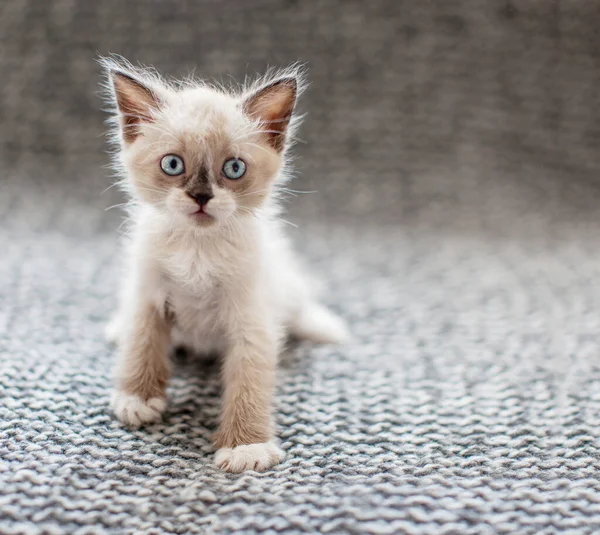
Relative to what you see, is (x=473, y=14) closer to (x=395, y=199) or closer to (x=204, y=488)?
(x=395, y=199)

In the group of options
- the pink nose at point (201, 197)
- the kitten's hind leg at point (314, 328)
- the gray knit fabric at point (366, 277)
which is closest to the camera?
the gray knit fabric at point (366, 277)

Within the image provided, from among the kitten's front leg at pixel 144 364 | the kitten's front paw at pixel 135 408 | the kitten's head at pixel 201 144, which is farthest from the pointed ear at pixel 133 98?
the kitten's front paw at pixel 135 408

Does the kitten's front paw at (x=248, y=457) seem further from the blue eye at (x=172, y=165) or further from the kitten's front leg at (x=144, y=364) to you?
the blue eye at (x=172, y=165)

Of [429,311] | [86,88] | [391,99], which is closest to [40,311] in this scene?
[429,311]

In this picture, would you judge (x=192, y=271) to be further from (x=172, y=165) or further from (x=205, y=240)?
(x=172, y=165)

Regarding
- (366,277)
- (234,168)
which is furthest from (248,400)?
(366,277)

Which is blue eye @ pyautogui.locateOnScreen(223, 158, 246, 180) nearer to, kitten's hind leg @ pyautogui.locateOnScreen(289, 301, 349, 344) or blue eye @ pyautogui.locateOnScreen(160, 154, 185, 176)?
blue eye @ pyautogui.locateOnScreen(160, 154, 185, 176)
